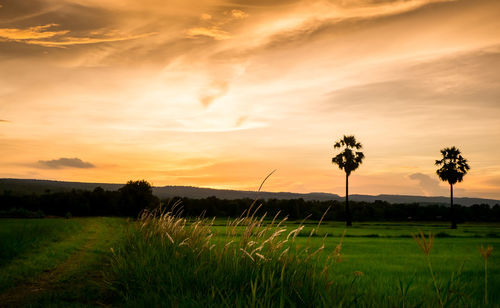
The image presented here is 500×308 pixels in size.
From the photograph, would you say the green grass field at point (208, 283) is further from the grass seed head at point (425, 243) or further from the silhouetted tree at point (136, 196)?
the silhouetted tree at point (136, 196)

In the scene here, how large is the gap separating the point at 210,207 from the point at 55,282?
7104 cm

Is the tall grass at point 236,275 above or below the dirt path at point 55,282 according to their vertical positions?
above

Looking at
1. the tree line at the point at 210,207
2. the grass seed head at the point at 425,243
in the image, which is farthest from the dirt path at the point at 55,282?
the tree line at the point at 210,207

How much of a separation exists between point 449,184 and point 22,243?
76.8 m

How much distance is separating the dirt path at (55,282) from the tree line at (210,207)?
55.5 m

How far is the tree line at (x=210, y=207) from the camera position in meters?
69.9

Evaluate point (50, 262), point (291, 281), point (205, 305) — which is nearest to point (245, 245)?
point (291, 281)

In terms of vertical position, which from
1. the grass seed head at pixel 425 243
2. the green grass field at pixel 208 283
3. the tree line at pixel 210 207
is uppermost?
the grass seed head at pixel 425 243

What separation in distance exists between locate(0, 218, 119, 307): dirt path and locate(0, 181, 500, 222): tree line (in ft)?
182

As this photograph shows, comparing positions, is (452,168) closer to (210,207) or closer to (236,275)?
(210,207)

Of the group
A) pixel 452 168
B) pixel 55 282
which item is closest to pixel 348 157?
pixel 452 168

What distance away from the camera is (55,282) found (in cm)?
877

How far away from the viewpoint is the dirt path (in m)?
7.14

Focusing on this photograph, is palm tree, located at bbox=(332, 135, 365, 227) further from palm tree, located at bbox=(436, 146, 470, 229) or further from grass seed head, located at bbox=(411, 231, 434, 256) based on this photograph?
grass seed head, located at bbox=(411, 231, 434, 256)
